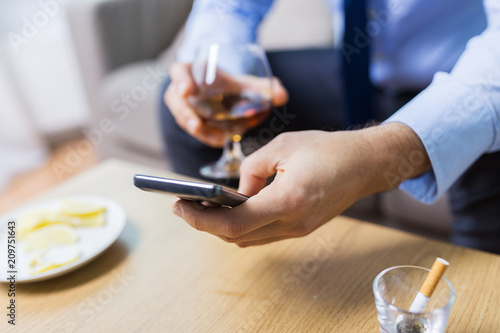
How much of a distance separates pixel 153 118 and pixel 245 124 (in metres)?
0.80

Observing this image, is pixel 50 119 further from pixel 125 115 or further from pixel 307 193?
pixel 307 193

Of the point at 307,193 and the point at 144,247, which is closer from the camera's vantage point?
the point at 307,193

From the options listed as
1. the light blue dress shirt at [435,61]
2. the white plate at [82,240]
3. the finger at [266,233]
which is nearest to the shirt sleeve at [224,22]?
the light blue dress shirt at [435,61]

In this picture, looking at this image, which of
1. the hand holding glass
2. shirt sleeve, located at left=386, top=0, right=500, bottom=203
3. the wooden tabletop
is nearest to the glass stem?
the hand holding glass

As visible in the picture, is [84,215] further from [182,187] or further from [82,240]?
[182,187]

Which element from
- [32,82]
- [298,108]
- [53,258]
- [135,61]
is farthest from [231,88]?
[32,82]

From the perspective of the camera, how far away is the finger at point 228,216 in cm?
44

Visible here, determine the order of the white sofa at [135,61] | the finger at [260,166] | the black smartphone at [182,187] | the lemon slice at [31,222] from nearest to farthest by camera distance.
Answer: the black smartphone at [182,187], the finger at [260,166], the lemon slice at [31,222], the white sofa at [135,61]

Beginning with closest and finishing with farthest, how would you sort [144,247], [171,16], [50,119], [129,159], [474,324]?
[474,324], [144,247], [129,159], [171,16], [50,119]

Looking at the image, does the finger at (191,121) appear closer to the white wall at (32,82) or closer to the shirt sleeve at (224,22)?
the shirt sleeve at (224,22)

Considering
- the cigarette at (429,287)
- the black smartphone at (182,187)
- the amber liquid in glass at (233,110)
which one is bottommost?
the cigarette at (429,287)

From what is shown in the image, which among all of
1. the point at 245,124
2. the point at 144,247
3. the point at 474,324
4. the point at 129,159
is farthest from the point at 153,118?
the point at 474,324

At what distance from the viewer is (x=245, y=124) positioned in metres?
0.74

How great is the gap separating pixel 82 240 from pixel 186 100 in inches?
11.9
